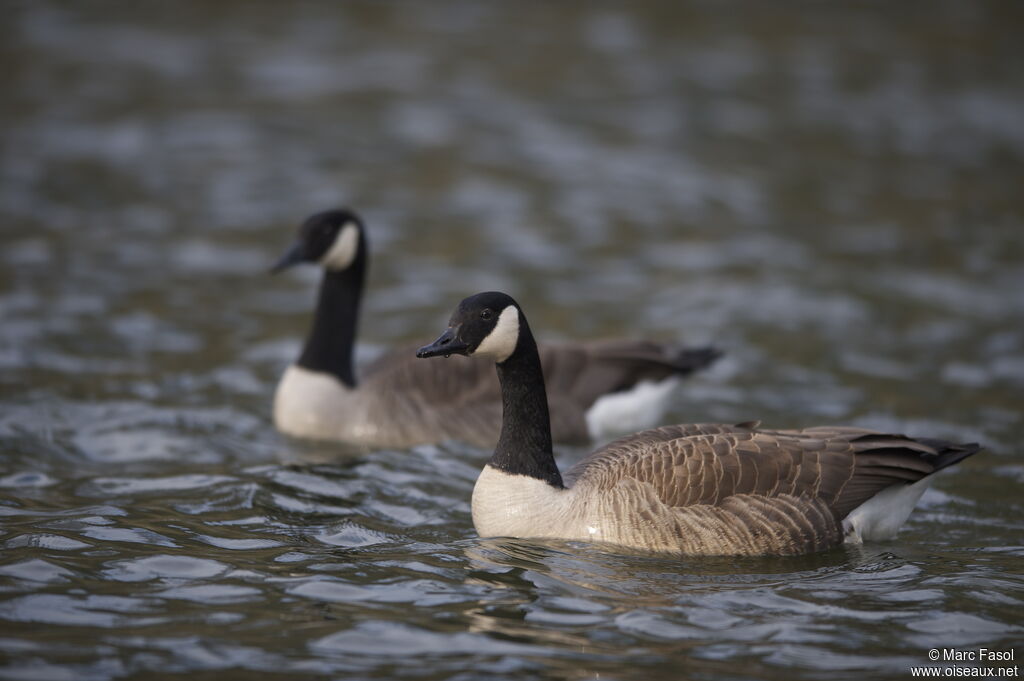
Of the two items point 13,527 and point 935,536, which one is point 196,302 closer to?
point 13,527

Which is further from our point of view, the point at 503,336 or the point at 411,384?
the point at 411,384

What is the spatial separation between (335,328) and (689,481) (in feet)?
15.1

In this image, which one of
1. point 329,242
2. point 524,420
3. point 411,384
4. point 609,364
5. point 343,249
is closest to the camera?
point 524,420

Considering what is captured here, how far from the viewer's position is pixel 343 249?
1123cm

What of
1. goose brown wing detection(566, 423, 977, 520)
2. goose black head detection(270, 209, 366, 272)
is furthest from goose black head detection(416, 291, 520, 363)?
goose black head detection(270, 209, 366, 272)

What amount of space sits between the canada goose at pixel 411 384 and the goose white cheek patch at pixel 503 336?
2843 mm

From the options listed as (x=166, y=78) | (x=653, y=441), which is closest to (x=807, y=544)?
(x=653, y=441)

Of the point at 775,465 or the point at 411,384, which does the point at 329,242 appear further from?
the point at 775,465

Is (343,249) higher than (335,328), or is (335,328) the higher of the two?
(343,249)

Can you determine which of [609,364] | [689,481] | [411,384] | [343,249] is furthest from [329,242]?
[689,481]

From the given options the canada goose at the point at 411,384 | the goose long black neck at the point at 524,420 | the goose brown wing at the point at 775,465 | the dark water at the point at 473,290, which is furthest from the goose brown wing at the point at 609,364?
the goose brown wing at the point at 775,465

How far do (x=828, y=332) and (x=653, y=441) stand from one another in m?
5.99

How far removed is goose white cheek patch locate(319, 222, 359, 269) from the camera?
36.7 ft

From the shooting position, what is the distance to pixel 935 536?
842 centimetres
